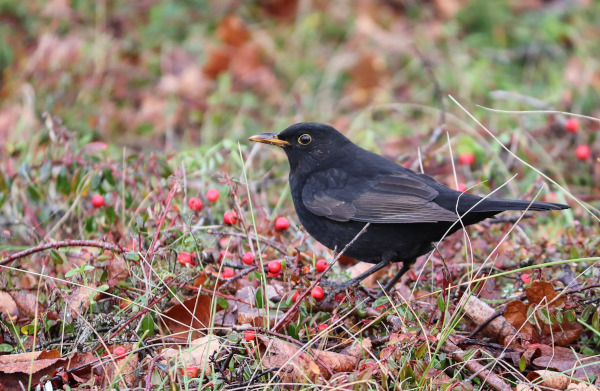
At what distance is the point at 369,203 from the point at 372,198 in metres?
0.04

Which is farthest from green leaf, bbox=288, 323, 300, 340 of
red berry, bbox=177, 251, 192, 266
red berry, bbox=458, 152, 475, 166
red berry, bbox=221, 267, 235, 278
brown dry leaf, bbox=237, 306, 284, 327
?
red berry, bbox=458, 152, 475, 166

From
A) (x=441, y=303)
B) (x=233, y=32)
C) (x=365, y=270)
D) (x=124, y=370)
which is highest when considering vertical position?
(x=233, y=32)

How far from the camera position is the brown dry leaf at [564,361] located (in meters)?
2.97

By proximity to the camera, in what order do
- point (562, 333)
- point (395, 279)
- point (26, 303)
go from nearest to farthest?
Result: point (562, 333) < point (26, 303) < point (395, 279)

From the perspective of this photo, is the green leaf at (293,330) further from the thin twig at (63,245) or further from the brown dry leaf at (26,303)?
the brown dry leaf at (26,303)

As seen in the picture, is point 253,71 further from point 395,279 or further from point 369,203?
point 395,279

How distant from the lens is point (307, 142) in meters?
4.23

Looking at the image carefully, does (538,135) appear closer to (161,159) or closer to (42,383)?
(161,159)

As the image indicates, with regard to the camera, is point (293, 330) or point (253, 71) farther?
point (253, 71)

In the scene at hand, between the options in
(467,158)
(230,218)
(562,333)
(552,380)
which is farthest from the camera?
(467,158)

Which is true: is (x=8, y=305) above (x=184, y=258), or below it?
below

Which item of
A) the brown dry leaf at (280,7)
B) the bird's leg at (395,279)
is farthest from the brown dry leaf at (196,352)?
the brown dry leaf at (280,7)

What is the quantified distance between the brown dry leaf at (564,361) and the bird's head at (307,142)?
1704 millimetres

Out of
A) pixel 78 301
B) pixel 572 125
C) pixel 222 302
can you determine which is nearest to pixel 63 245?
pixel 78 301
